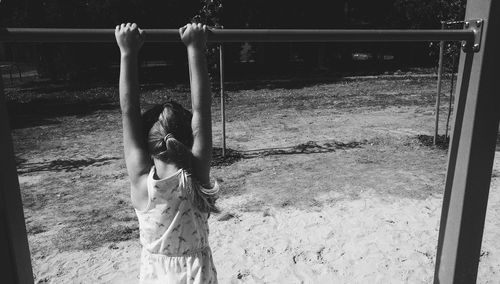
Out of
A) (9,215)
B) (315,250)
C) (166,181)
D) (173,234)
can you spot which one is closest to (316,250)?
(315,250)

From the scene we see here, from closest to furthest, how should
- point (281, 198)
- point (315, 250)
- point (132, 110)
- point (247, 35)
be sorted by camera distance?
point (132, 110) < point (247, 35) < point (315, 250) < point (281, 198)

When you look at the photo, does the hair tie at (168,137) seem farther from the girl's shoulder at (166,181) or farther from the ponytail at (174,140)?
the girl's shoulder at (166,181)

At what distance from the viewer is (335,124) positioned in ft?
30.4

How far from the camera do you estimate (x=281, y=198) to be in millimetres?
5172

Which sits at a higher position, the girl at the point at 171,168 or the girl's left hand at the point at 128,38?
the girl's left hand at the point at 128,38

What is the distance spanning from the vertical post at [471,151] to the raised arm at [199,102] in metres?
1.17

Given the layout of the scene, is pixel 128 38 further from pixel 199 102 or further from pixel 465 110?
pixel 465 110

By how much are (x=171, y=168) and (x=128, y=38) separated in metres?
0.50

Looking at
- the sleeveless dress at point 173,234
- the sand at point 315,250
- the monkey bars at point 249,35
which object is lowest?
the sand at point 315,250

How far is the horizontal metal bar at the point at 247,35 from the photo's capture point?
1.59 meters

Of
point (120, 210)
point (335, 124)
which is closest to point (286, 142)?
point (335, 124)

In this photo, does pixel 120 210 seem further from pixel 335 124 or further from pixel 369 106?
pixel 369 106

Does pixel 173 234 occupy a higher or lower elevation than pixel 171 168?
lower

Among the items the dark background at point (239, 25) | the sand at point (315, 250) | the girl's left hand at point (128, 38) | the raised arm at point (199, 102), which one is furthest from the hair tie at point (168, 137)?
the dark background at point (239, 25)
